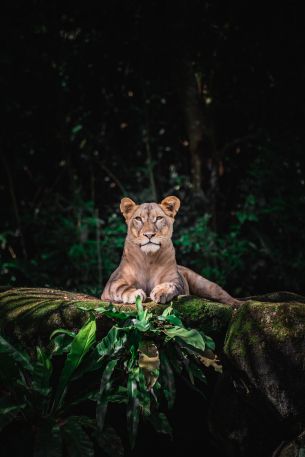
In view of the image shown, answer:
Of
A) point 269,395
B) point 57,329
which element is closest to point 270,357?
point 269,395

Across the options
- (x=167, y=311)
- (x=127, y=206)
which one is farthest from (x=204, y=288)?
(x=167, y=311)

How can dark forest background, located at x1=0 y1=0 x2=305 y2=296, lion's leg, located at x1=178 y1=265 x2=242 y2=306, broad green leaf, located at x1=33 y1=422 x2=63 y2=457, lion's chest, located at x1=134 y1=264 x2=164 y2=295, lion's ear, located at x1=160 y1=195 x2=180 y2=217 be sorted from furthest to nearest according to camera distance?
dark forest background, located at x1=0 y1=0 x2=305 y2=296
lion's leg, located at x1=178 y1=265 x2=242 y2=306
lion's ear, located at x1=160 y1=195 x2=180 y2=217
lion's chest, located at x1=134 y1=264 x2=164 y2=295
broad green leaf, located at x1=33 y1=422 x2=63 y2=457

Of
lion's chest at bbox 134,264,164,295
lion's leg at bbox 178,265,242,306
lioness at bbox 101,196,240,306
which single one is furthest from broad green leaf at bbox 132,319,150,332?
lion's leg at bbox 178,265,242,306

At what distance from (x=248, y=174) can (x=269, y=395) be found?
5.14 meters

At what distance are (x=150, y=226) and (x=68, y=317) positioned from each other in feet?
2.97

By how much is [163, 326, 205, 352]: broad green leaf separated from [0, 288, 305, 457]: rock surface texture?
244 mm

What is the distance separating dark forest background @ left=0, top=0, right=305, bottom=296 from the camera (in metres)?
7.48

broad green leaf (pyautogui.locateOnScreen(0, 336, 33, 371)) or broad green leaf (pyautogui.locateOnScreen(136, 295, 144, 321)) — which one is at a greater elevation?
broad green leaf (pyautogui.locateOnScreen(136, 295, 144, 321))

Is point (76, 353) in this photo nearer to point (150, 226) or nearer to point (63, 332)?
point (63, 332)

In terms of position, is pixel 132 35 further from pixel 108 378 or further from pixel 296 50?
pixel 108 378

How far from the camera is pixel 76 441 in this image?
328 centimetres

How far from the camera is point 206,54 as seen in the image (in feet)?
26.7

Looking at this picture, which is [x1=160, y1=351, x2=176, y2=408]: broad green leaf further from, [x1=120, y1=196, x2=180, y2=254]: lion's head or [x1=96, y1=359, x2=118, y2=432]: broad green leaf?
[x1=120, y1=196, x2=180, y2=254]: lion's head

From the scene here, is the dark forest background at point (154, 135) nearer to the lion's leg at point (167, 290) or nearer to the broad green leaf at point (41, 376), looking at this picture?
the lion's leg at point (167, 290)
